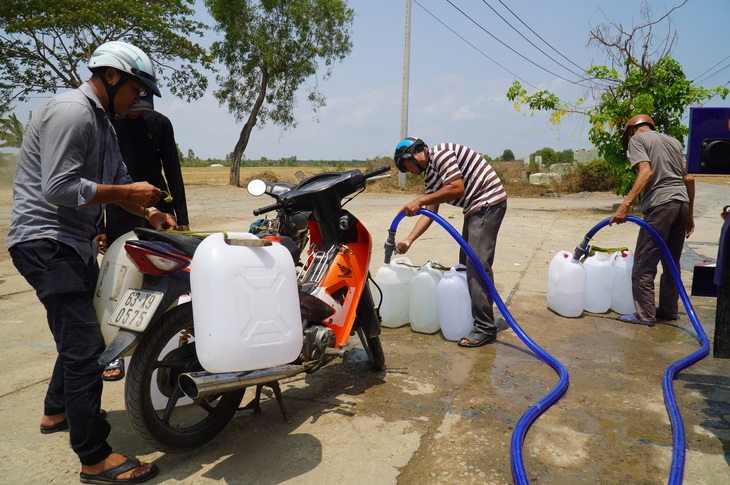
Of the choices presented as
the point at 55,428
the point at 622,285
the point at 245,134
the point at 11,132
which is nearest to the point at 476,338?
the point at 622,285

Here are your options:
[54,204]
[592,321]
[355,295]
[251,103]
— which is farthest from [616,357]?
[251,103]

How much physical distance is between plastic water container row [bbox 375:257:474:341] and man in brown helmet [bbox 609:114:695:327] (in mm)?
1660

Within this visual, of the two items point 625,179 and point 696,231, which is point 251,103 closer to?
point 625,179

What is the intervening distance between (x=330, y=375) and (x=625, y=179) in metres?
12.4

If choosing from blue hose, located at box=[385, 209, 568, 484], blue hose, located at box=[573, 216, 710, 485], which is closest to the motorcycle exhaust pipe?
blue hose, located at box=[385, 209, 568, 484]

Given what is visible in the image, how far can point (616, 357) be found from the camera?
4.47 m

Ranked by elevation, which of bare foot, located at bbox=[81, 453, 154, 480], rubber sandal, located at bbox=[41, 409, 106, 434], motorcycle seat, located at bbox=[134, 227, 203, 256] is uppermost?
motorcycle seat, located at bbox=[134, 227, 203, 256]

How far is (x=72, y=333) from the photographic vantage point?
2.56m

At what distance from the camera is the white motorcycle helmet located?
2.63 meters

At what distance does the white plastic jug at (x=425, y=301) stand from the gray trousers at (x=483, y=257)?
1.16ft

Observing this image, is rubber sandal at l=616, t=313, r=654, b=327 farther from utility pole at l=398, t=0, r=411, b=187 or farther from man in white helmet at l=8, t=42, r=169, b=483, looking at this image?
utility pole at l=398, t=0, r=411, b=187

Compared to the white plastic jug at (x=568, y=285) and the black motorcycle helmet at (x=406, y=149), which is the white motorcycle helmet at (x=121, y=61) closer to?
the black motorcycle helmet at (x=406, y=149)

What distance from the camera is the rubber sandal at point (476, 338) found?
471 cm

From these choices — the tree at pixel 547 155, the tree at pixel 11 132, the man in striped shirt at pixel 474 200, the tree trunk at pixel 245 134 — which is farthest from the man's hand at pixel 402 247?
the tree at pixel 547 155
